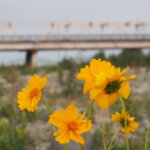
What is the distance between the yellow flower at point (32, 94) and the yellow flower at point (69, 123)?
132 millimetres

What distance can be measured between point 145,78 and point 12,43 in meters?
26.7

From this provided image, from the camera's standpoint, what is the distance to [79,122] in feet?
6.16

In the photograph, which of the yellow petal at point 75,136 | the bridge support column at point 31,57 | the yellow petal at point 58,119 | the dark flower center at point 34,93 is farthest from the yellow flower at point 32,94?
the bridge support column at point 31,57

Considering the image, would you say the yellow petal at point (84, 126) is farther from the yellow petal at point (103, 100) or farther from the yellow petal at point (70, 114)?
the yellow petal at point (103, 100)

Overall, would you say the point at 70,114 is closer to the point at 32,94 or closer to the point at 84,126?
the point at 84,126

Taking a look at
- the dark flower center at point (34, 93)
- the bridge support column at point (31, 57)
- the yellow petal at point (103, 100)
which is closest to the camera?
the yellow petal at point (103, 100)

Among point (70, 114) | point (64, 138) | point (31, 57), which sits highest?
point (31, 57)

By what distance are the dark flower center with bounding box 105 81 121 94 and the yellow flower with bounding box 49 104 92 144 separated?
213 mm

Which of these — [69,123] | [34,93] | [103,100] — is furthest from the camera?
[34,93]

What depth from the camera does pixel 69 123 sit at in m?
1.88

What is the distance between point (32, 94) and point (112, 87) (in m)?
0.49

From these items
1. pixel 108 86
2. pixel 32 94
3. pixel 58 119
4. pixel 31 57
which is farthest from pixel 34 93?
pixel 31 57

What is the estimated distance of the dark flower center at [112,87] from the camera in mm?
1673

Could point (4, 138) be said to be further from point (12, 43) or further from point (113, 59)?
A: point (12, 43)
